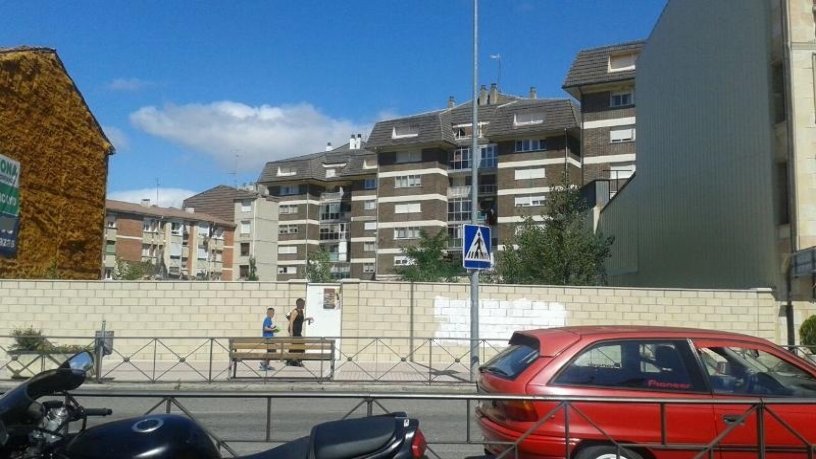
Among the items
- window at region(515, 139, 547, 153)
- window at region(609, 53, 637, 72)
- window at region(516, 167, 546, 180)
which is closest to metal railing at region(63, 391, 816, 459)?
window at region(609, 53, 637, 72)

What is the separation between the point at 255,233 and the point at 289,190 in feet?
24.8

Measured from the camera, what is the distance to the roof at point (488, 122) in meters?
58.3

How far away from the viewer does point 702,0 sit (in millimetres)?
25453

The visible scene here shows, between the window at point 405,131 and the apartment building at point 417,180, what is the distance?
0.09m

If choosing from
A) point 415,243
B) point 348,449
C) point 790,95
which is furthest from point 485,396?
point 415,243

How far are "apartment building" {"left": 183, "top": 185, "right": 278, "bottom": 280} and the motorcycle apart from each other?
82822 millimetres

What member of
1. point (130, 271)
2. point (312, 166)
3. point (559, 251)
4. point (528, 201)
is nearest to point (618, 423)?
point (559, 251)

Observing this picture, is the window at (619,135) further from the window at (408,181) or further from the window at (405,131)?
the window at (405,131)

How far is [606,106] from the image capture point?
5288 centimetres

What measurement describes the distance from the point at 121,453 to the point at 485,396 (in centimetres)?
282

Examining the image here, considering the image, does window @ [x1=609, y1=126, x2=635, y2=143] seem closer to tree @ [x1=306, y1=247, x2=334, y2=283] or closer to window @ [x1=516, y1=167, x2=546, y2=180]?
window @ [x1=516, y1=167, x2=546, y2=180]

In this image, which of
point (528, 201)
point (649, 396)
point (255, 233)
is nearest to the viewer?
point (649, 396)

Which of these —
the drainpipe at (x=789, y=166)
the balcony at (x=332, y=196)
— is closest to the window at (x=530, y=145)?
the balcony at (x=332, y=196)

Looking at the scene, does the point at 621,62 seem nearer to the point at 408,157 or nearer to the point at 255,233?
the point at 408,157
